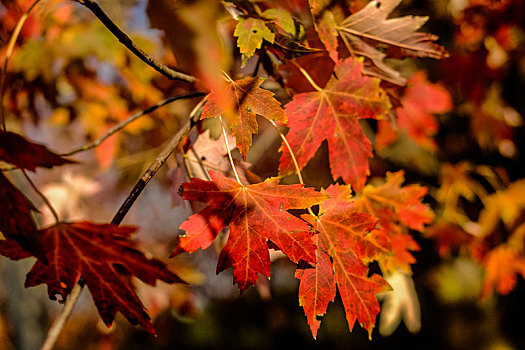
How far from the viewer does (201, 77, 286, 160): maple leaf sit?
60cm

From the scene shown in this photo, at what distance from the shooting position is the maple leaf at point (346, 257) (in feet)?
2.09

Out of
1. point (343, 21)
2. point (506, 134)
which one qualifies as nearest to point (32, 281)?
point (343, 21)

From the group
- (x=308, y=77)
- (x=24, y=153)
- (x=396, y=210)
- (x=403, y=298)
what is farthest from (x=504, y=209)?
(x=24, y=153)

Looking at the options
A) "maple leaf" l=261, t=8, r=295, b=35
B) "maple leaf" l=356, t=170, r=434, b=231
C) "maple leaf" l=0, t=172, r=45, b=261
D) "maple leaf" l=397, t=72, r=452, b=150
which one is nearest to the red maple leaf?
"maple leaf" l=356, t=170, r=434, b=231

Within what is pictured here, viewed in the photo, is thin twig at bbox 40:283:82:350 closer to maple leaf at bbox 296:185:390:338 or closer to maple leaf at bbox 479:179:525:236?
maple leaf at bbox 296:185:390:338

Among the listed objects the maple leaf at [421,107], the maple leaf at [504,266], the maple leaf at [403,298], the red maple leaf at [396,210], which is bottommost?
the maple leaf at [504,266]

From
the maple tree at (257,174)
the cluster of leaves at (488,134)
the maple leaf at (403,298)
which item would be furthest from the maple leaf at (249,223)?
the cluster of leaves at (488,134)

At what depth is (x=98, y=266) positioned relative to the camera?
64 centimetres

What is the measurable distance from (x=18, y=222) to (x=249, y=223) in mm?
311

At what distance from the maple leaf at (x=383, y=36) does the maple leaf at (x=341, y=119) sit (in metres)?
0.08

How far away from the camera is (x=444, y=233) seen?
2117 millimetres

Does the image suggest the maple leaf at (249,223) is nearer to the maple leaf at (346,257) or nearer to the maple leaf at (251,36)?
the maple leaf at (346,257)

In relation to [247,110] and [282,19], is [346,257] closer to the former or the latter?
[247,110]

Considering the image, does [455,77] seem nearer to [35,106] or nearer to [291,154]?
[291,154]
